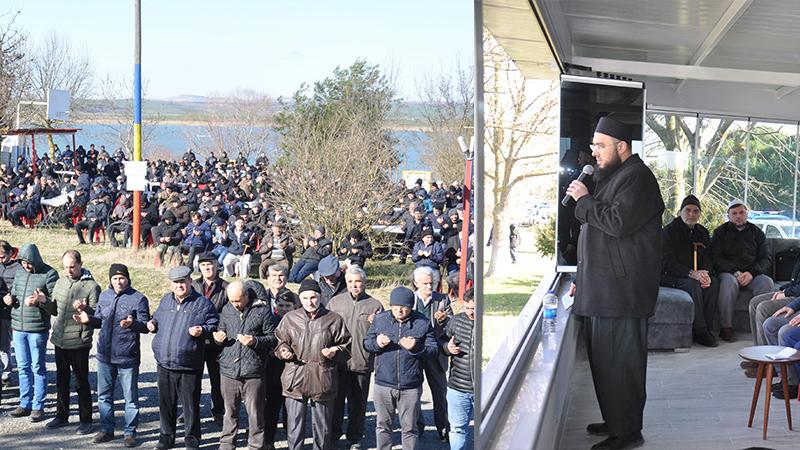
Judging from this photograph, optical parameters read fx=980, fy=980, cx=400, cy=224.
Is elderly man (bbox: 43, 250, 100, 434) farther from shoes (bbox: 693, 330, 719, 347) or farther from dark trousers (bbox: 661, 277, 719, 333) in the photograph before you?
shoes (bbox: 693, 330, 719, 347)

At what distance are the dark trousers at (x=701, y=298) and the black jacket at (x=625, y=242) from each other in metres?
3.63

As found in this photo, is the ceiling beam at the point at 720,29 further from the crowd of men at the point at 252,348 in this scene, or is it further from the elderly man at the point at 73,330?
the elderly man at the point at 73,330

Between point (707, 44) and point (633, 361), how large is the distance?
3.11m

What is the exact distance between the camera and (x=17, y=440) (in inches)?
278

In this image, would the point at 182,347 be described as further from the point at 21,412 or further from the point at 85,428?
the point at 21,412

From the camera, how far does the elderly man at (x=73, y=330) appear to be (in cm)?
713

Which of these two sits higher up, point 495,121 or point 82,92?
point 82,92

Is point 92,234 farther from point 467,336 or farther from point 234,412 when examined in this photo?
point 467,336

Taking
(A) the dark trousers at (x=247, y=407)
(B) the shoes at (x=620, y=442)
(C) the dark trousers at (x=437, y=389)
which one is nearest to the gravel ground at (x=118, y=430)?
(C) the dark trousers at (x=437, y=389)

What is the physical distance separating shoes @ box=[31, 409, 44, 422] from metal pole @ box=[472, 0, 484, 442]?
5226 millimetres

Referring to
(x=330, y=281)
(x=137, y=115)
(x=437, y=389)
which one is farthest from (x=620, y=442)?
(x=137, y=115)

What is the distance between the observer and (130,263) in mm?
17281

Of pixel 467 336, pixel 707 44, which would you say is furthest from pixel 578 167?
pixel 467 336

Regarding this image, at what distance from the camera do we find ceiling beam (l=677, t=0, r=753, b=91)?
16.6 feet
